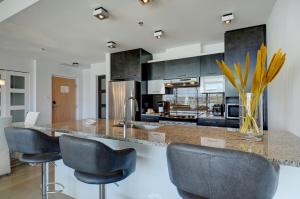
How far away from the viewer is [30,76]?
16.3 feet

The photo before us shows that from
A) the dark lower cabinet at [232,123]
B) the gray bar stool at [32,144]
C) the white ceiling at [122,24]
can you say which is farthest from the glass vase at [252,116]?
the dark lower cabinet at [232,123]

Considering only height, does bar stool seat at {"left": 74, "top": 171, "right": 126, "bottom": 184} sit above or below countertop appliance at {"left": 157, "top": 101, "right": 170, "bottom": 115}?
below

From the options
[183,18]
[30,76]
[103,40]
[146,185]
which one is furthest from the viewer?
[30,76]

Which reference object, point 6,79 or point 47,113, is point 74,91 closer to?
point 47,113

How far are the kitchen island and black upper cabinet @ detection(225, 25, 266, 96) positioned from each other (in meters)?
1.81

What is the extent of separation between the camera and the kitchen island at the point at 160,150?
103cm

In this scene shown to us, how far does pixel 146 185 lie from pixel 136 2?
2.13m

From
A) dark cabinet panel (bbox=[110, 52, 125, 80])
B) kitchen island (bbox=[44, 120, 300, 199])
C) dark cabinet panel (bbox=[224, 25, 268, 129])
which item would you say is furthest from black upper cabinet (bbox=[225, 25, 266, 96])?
dark cabinet panel (bbox=[110, 52, 125, 80])

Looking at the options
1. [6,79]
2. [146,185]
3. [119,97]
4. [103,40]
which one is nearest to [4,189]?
[146,185]

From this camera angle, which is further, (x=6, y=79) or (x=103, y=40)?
(x=6, y=79)

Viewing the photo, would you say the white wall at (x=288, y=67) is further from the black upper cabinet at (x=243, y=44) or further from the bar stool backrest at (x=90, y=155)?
the bar stool backrest at (x=90, y=155)

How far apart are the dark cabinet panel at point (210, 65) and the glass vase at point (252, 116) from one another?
2241mm

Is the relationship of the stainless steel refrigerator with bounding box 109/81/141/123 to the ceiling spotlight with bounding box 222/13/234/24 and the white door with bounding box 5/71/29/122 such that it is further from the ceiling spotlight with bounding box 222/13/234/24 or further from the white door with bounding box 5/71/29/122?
the white door with bounding box 5/71/29/122

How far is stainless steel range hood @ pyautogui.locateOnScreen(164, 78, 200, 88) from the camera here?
3679 millimetres
